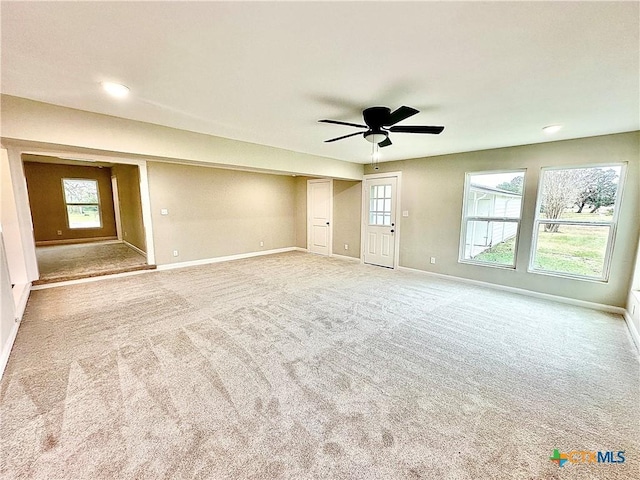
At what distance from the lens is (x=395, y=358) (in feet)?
8.01

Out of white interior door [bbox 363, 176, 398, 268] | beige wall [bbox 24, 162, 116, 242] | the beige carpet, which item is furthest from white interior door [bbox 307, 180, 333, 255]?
beige wall [bbox 24, 162, 116, 242]

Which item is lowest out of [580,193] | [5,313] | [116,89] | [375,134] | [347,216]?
[5,313]

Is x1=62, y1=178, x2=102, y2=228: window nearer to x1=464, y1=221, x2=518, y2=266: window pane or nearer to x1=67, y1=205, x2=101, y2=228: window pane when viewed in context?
x1=67, y1=205, x2=101, y2=228: window pane

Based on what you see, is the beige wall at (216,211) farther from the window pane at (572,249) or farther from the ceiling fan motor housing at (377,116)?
the window pane at (572,249)

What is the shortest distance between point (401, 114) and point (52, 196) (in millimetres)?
10079

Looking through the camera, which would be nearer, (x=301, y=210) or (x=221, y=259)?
(x=221, y=259)

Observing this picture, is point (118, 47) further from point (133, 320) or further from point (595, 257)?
point (595, 257)

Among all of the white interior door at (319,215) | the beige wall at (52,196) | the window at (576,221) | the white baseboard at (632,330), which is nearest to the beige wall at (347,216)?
the white interior door at (319,215)

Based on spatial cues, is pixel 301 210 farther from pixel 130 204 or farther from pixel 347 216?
pixel 130 204

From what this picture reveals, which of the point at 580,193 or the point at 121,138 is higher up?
the point at 121,138

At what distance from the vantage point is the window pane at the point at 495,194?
14.0 feet

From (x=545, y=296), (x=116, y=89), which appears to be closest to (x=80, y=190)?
(x=116, y=89)

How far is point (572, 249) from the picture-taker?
152 inches

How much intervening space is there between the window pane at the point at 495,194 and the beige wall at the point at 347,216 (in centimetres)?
241
